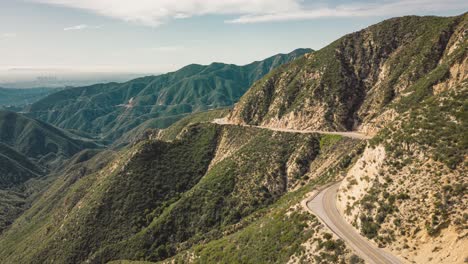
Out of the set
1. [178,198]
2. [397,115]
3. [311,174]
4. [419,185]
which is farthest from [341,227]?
[178,198]

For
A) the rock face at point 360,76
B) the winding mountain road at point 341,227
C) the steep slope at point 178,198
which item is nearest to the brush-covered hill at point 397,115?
the rock face at point 360,76

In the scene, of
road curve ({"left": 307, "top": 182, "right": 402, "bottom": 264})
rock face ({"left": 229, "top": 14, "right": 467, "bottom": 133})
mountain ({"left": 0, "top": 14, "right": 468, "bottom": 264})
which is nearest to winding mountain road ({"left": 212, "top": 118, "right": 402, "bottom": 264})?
road curve ({"left": 307, "top": 182, "right": 402, "bottom": 264})

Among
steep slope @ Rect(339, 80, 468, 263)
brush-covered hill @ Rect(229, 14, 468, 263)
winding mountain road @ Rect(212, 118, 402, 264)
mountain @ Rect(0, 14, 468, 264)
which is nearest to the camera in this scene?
steep slope @ Rect(339, 80, 468, 263)

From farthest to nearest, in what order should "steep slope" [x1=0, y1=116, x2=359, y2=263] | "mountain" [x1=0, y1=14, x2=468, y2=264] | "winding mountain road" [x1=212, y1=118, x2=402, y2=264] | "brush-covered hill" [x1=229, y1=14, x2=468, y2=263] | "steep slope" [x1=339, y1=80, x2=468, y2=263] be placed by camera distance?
"steep slope" [x1=0, y1=116, x2=359, y2=263] → "mountain" [x1=0, y1=14, x2=468, y2=264] → "brush-covered hill" [x1=229, y1=14, x2=468, y2=263] → "winding mountain road" [x1=212, y1=118, x2=402, y2=264] → "steep slope" [x1=339, y1=80, x2=468, y2=263]

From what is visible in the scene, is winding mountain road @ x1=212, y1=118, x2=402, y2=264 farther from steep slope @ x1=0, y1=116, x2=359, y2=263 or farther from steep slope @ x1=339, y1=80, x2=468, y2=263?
steep slope @ x1=0, y1=116, x2=359, y2=263

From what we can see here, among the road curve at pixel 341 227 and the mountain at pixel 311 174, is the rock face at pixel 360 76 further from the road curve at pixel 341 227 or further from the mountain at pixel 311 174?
the road curve at pixel 341 227

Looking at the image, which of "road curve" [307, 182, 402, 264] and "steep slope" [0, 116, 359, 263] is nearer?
"road curve" [307, 182, 402, 264]

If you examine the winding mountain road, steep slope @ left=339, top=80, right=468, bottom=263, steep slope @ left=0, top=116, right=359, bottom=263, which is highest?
steep slope @ left=339, top=80, right=468, bottom=263

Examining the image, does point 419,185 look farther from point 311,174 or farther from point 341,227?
point 311,174

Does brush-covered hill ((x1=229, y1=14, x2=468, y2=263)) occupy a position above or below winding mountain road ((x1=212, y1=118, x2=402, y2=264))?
above
